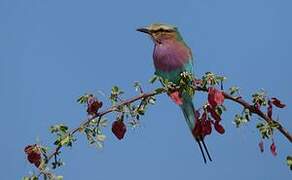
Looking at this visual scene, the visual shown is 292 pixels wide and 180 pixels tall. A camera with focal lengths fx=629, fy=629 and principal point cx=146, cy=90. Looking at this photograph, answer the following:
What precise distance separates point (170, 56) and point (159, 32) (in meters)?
0.21

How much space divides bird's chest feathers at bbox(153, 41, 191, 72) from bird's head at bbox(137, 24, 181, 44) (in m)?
0.05

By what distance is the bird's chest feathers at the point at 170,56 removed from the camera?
15.0ft

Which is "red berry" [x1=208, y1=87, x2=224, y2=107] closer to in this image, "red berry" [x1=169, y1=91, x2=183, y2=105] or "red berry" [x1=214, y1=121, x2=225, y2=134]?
"red berry" [x1=214, y1=121, x2=225, y2=134]

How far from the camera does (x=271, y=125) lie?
2777 mm

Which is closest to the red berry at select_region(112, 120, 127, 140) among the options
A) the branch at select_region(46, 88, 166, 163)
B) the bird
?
the branch at select_region(46, 88, 166, 163)

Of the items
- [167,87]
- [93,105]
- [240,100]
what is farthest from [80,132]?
[240,100]

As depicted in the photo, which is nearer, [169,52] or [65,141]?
[65,141]

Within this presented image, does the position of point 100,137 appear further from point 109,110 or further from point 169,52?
point 169,52

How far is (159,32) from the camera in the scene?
185 inches

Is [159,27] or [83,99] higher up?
[159,27]

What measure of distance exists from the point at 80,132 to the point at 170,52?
6.54 feet

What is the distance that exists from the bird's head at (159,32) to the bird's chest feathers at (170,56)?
1.8 inches

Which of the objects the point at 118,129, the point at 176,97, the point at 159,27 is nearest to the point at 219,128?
the point at 176,97

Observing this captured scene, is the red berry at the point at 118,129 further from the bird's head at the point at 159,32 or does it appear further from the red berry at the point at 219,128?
the bird's head at the point at 159,32
